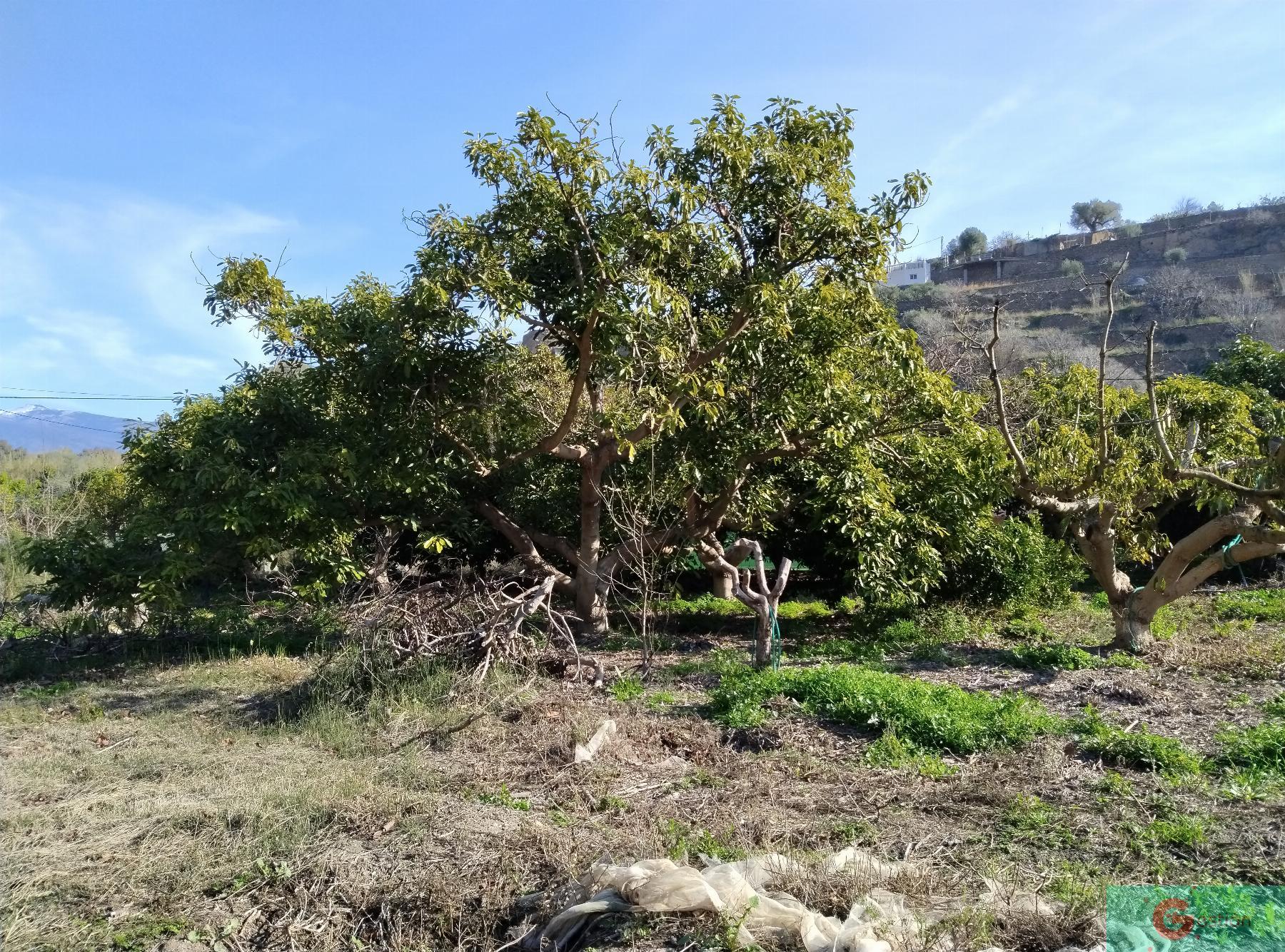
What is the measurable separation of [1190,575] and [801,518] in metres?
4.69

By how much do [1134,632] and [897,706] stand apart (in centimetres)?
345

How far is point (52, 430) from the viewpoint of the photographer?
25.4 m

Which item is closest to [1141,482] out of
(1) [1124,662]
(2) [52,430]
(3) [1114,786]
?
(1) [1124,662]

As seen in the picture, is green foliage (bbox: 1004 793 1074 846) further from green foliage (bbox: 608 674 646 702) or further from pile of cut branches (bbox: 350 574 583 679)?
pile of cut branches (bbox: 350 574 583 679)

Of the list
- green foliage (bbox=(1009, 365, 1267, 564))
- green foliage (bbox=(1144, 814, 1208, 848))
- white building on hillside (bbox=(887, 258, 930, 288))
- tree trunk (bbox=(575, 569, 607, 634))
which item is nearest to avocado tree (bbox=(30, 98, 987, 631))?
tree trunk (bbox=(575, 569, 607, 634))

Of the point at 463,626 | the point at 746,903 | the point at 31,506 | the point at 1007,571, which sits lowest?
the point at 746,903

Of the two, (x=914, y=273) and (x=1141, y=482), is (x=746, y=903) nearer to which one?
(x=1141, y=482)

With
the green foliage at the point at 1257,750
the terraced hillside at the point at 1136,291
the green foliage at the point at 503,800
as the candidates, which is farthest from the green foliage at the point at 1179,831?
the terraced hillside at the point at 1136,291

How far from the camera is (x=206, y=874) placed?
4117 mm

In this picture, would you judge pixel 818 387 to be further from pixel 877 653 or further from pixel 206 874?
pixel 206 874

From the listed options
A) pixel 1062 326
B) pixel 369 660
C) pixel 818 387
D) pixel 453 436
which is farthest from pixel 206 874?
pixel 1062 326

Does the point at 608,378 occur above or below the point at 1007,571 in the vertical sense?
above

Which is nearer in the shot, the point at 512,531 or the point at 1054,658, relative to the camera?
the point at 1054,658

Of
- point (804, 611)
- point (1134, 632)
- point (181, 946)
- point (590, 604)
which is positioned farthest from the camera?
point (804, 611)
